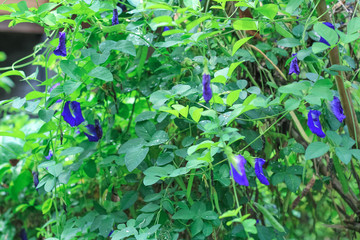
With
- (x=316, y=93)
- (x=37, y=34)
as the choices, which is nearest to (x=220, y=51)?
(x=316, y=93)

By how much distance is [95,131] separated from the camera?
105 cm

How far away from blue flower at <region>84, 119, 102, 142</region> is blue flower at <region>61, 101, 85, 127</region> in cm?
10

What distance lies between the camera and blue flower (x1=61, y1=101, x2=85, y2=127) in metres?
0.92

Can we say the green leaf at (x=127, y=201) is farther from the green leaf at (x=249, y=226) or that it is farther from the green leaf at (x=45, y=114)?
the green leaf at (x=249, y=226)

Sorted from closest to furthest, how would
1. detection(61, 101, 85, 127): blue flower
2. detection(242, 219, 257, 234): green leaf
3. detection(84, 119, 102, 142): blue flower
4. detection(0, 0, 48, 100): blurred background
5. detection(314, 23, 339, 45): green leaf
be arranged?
detection(242, 219, 257, 234): green leaf, detection(314, 23, 339, 45): green leaf, detection(61, 101, 85, 127): blue flower, detection(84, 119, 102, 142): blue flower, detection(0, 0, 48, 100): blurred background

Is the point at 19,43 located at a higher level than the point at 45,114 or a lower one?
lower

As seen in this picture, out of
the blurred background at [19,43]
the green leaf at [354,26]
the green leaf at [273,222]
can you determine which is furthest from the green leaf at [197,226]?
the blurred background at [19,43]

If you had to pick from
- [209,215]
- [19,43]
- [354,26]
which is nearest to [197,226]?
[209,215]

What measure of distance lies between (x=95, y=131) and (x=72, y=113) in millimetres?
120

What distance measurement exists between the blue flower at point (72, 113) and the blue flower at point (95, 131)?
0.10 m

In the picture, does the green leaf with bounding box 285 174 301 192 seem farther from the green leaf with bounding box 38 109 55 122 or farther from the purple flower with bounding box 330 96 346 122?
the green leaf with bounding box 38 109 55 122

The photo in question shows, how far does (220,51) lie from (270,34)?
0.25 metres

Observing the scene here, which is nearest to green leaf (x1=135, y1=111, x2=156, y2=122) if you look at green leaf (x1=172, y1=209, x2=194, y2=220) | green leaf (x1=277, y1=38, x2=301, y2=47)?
green leaf (x1=172, y1=209, x2=194, y2=220)

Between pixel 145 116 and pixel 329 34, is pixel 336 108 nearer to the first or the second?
pixel 329 34
